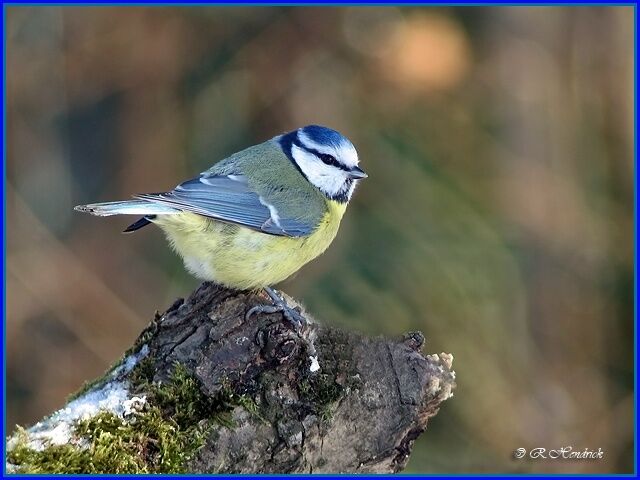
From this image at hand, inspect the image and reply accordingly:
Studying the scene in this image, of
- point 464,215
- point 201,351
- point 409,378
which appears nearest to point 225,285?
point 201,351

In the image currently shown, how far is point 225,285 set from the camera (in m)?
2.21

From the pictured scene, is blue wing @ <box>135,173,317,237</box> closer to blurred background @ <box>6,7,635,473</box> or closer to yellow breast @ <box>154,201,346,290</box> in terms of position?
yellow breast @ <box>154,201,346,290</box>

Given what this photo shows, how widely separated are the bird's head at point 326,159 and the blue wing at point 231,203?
215mm

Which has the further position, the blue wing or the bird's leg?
A: the blue wing

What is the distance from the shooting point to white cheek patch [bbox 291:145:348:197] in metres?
2.57

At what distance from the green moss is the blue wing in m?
0.55

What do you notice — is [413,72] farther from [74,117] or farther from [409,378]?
[409,378]

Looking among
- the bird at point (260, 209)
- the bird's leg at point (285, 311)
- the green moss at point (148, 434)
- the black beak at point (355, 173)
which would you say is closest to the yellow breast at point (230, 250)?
the bird at point (260, 209)

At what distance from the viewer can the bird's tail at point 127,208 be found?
6.77 feet

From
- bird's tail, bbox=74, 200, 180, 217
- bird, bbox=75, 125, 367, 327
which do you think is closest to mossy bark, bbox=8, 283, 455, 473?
bird, bbox=75, 125, 367, 327

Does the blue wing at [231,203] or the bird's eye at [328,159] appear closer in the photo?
the blue wing at [231,203]

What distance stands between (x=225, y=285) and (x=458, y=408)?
6.28 ft

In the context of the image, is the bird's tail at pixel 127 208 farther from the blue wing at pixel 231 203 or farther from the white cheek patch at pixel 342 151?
the white cheek patch at pixel 342 151

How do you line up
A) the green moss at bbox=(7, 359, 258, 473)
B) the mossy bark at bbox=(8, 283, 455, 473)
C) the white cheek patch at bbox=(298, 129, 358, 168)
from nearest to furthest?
the green moss at bbox=(7, 359, 258, 473) → the mossy bark at bbox=(8, 283, 455, 473) → the white cheek patch at bbox=(298, 129, 358, 168)
